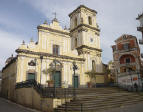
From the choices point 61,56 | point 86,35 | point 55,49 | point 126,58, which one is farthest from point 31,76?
point 126,58

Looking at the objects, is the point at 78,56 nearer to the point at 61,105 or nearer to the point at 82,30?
the point at 82,30

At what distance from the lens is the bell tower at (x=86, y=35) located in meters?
27.6

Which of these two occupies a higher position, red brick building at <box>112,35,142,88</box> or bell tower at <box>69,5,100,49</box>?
bell tower at <box>69,5,100,49</box>

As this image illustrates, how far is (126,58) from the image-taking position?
3200 centimetres

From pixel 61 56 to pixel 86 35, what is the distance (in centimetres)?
816

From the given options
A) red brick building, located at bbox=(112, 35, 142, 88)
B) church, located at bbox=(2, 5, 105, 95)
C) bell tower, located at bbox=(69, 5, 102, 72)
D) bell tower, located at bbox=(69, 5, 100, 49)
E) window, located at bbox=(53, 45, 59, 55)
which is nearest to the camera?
church, located at bbox=(2, 5, 105, 95)

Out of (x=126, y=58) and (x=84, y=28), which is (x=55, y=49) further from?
(x=126, y=58)

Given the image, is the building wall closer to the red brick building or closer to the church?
the church

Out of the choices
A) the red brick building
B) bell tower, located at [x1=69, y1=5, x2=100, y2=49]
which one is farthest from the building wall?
the red brick building

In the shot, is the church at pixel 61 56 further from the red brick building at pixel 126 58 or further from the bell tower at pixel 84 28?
the red brick building at pixel 126 58

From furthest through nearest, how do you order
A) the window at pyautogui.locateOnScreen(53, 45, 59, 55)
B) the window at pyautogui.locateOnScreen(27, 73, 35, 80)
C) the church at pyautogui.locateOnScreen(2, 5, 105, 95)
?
the window at pyautogui.locateOnScreen(53, 45, 59, 55) → the church at pyautogui.locateOnScreen(2, 5, 105, 95) → the window at pyautogui.locateOnScreen(27, 73, 35, 80)

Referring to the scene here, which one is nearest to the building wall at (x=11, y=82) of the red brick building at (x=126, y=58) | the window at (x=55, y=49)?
the window at (x=55, y=49)

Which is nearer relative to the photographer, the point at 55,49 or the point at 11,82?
the point at 11,82

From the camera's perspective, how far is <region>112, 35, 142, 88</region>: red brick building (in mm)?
29378
